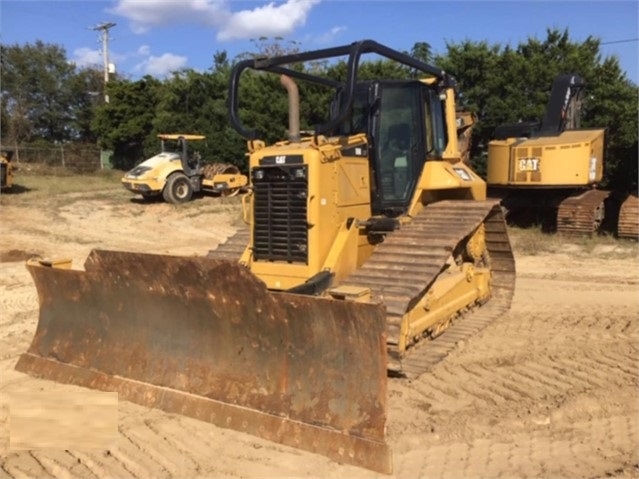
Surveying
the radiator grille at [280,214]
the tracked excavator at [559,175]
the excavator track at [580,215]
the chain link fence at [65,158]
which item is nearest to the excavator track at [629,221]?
the tracked excavator at [559,175]

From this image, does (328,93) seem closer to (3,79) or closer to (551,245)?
(551,245)

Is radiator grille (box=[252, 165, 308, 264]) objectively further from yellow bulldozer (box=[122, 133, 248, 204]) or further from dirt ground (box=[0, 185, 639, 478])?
yellow bulldozer (box=[122, 133, 248, 204])

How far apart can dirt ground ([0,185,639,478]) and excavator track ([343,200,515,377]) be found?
0.15 meters

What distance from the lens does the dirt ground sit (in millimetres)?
3676

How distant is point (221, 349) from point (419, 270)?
167cm

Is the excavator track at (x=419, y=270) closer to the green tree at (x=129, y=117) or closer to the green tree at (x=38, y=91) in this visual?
the green tree at (x=129, y=117)

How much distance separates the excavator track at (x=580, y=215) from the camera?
12.4 meters

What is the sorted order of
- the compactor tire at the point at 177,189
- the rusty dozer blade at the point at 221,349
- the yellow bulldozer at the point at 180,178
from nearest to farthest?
the rusty dozer blade at the point at 221,349
the yellow bulldozer at the point at 180,178
the compactor tire at the point at 177,189

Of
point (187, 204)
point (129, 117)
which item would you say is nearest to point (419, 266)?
point (187, 204)

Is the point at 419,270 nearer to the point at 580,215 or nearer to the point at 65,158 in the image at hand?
the point at 580,215

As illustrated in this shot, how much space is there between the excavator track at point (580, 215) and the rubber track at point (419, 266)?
632cm

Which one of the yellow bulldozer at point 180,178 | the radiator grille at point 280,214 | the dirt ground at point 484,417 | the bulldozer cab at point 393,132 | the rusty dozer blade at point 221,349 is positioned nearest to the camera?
the dirt ground at point 484,417

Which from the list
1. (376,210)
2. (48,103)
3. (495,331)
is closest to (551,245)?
(495,331)

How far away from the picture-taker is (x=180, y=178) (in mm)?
18531
